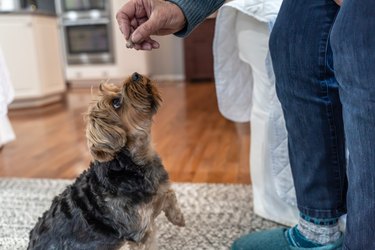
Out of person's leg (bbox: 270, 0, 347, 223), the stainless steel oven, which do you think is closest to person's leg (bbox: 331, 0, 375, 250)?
person's leg (bbox: 270, 0, 347, 223)

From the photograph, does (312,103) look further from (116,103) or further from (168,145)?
(168,145)

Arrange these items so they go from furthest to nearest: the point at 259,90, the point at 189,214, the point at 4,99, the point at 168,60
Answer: the point at 168,60, the point at 4,99, the point at 189,214, the point at 259,90

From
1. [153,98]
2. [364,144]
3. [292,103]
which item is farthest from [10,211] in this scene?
[364,144]

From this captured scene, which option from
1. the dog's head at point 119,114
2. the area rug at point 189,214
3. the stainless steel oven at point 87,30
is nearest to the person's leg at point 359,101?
the dog's head at point 119,114

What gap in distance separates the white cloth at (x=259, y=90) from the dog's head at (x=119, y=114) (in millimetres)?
409

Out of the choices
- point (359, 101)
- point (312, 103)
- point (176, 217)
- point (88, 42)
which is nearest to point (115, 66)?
point (88, 42)

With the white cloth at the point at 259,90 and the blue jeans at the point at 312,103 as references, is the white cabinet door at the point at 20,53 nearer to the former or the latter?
the white cloth at the point at 259,90

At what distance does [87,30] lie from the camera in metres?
5.41

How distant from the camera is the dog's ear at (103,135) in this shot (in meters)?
0.93

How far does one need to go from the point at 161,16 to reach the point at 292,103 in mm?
371

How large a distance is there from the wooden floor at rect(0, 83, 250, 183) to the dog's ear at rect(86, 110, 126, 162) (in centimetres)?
86

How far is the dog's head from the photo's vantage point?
0.93m

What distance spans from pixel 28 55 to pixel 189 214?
308 cm

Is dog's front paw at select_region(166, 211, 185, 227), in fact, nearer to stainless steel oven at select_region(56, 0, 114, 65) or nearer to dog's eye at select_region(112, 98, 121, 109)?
dog's eye at select_region(112, 98, 121, 109)
